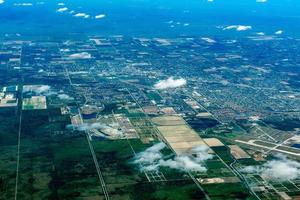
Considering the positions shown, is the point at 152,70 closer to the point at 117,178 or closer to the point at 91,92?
the point at 91,92

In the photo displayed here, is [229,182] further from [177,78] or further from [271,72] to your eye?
[271,72]

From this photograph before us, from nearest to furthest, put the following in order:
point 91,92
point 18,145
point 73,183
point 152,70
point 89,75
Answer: point 73,183, point 18,145, point 91,92, point 89,75, point 152,70

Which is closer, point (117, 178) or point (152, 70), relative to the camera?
point (117, 178)

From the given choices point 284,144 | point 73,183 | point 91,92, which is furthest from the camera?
point 91,92

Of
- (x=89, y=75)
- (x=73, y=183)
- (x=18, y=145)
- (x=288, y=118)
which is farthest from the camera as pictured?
(x=89, y=75)

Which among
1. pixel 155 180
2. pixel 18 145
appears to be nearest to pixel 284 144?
pixel 155 180

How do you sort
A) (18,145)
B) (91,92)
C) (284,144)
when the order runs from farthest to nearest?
(91,92) < (284,144) < (18,145)

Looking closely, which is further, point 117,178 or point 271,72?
point 271,72

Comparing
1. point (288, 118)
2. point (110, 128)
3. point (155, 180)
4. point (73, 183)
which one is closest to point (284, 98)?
point (288, 118)
